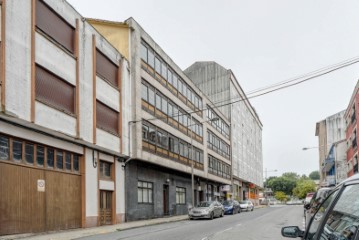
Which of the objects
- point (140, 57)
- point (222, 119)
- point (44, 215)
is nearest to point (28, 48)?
point (44, 215)

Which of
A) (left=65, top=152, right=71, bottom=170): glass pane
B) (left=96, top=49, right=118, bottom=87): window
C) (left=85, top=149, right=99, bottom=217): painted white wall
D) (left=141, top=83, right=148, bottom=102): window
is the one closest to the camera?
(left=65, top=152, right=71, bottom=170): glass pane

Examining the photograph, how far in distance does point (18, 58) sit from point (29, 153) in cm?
387

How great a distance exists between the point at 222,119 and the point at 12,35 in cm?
4385

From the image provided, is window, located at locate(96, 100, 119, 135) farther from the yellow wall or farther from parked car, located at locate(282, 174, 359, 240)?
parked car, located at locate(282, 174, 359, 240)

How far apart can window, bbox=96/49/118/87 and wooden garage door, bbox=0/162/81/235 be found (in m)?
6.64

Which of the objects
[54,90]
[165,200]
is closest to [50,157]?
[54,90]

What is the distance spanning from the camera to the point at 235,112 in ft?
226

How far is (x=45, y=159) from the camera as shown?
67.3ft

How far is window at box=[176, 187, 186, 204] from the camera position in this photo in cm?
4111

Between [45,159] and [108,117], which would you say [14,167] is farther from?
[108,117]

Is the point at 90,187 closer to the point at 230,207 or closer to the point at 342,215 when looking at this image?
the point at 342,215

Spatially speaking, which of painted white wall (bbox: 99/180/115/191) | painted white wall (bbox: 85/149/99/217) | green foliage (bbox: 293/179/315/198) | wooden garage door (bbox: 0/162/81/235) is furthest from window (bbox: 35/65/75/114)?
green foliage (bbox: 293/179/315/198)

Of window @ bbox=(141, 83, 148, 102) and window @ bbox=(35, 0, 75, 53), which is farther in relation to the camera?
window @ bbox=(141, 83, 148, 102)

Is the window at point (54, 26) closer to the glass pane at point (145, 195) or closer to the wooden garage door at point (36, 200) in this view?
the wooden garage door at point (36, 200)
